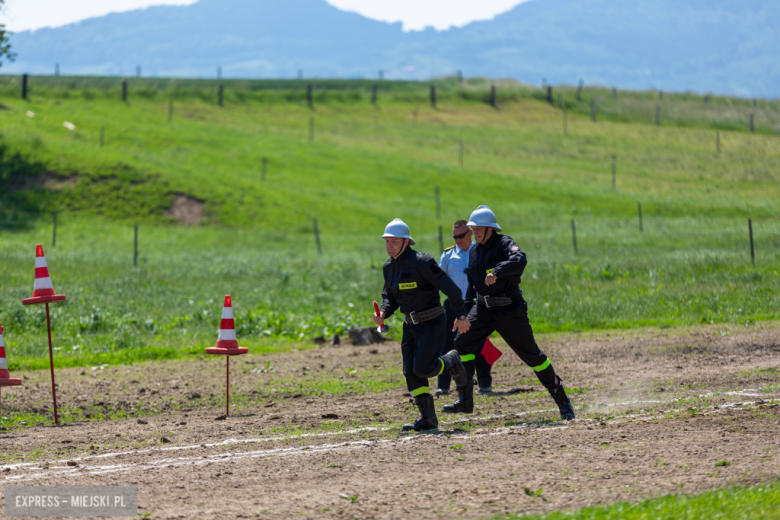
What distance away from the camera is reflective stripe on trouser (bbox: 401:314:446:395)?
780cm

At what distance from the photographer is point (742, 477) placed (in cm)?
557

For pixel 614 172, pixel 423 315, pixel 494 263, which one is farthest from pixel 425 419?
pixel 614 172

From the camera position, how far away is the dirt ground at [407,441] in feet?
18.2

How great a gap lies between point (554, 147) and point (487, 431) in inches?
2386

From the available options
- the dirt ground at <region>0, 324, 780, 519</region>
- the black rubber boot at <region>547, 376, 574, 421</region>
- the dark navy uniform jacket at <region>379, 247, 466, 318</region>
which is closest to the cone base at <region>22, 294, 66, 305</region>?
the dirt ground at <region>0, 324, 780, 519</region>

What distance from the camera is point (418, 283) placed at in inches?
311

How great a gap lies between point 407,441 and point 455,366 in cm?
115

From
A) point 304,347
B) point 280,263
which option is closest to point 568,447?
point 304,347

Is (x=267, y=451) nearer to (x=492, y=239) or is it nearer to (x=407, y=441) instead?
(x=407, y=441)

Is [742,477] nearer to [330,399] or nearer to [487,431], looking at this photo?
[487,431]

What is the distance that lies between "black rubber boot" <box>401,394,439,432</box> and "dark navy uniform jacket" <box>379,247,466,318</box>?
940 millimetres

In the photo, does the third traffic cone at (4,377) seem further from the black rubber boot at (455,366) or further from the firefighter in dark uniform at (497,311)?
the firefighter in dark uniform at (497,311)

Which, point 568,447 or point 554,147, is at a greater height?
point 554,147

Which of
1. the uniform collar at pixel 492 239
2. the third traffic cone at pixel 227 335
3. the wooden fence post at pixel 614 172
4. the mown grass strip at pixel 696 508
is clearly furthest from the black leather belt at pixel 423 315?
the wooden fence post at pixel 614 172
